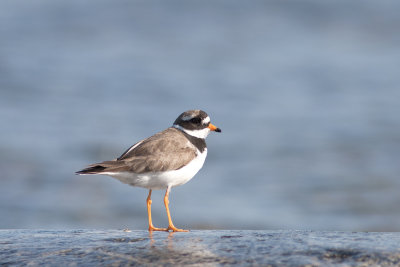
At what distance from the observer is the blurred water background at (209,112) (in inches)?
493

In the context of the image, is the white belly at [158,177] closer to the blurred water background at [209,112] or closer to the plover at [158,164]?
the plover at [158,164]

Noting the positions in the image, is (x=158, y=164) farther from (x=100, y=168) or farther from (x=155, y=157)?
(x=100, y=168)

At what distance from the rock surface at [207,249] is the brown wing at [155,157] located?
0.78 m

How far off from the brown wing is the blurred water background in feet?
15.2

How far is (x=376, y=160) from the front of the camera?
14688 mm

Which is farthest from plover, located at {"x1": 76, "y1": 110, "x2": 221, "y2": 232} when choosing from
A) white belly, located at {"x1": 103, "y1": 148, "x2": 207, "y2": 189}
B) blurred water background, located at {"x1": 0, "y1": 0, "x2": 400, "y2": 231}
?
blurred water background, located at {"x1": 0, "y1": 0, "x2": 400, "y2": 231}

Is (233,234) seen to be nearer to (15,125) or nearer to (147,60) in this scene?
(15,125)

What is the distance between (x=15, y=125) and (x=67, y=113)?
4.83ft

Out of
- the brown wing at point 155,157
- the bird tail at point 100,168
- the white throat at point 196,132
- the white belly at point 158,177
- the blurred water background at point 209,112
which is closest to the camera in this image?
the bird tail at point 100,168

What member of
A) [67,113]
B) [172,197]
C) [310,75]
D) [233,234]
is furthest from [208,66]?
[233,234]

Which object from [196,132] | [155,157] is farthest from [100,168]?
[196,132]

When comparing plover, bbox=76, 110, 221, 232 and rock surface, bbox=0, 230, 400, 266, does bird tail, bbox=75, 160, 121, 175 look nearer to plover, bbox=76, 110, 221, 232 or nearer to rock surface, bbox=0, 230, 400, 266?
plover, bbox=76, 110, 221, 232

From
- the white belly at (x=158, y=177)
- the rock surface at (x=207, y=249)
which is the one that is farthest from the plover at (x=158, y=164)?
the rock surface at (x=207, y=249)

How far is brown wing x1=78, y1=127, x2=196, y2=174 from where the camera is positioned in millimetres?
6656
